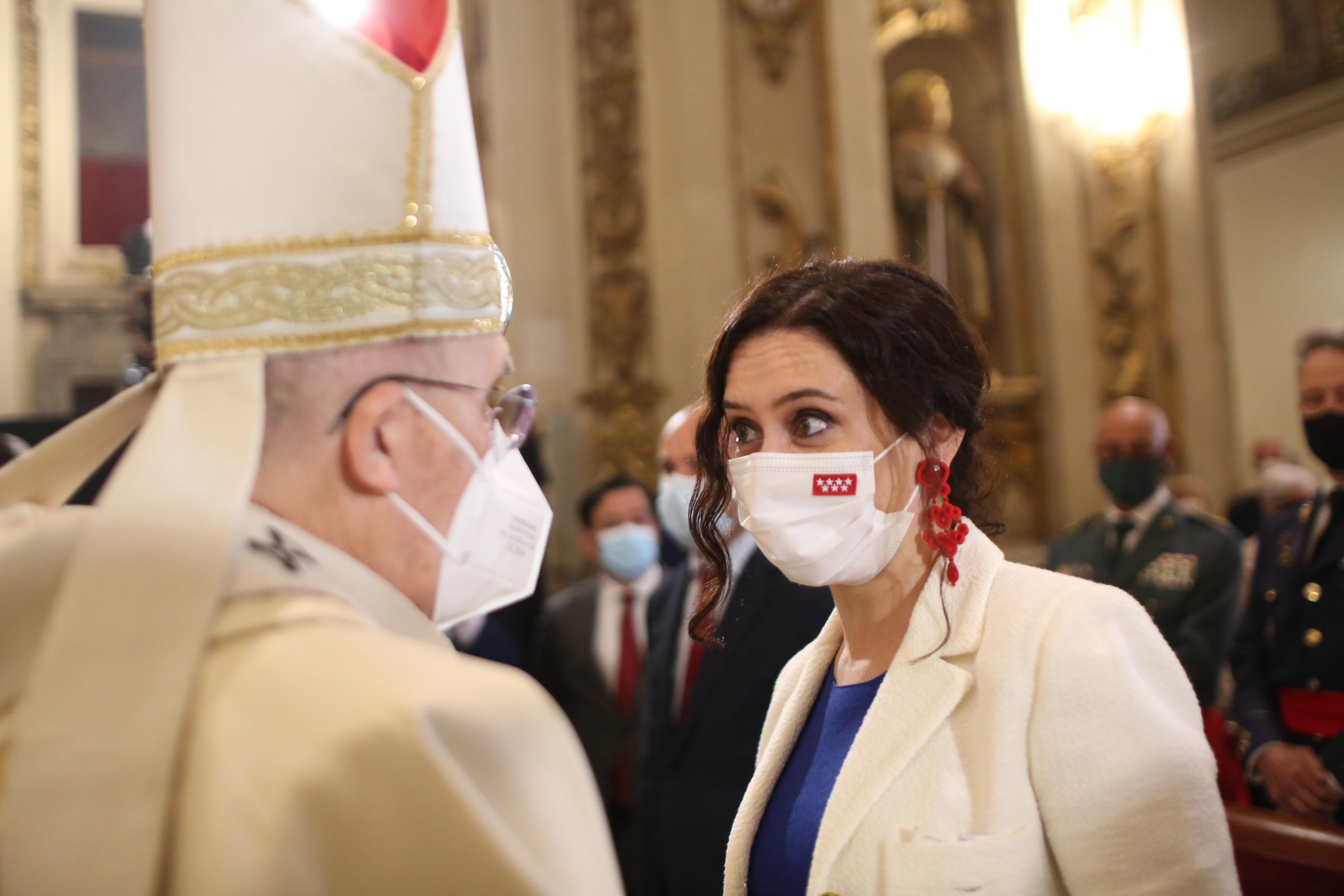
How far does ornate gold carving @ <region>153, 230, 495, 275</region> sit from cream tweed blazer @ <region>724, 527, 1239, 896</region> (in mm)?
936

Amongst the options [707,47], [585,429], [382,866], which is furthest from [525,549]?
[707,47]

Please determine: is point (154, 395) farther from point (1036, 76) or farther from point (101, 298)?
point (1036, 76)

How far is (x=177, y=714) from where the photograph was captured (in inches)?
29.0

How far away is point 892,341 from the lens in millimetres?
1575

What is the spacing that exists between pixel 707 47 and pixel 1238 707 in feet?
14.6

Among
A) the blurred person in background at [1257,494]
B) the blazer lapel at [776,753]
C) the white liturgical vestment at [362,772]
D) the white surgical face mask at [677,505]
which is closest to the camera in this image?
→ the white liturgical vestment at [362,772]

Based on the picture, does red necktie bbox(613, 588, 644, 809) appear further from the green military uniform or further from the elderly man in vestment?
the elderly man in vestment

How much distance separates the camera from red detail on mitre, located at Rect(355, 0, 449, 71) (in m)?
1.01

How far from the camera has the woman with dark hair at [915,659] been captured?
4.09 feet

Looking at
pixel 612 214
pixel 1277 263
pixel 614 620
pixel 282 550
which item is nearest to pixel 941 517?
pixel 282 550

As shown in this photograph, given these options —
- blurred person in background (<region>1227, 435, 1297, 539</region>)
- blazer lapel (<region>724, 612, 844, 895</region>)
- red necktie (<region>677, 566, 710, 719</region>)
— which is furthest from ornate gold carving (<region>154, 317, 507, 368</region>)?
blurred person in background (<region>1227, 435, 1297, 539</region>)

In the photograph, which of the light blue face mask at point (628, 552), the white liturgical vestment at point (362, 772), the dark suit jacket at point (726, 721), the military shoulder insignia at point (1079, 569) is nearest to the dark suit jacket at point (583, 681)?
the light blue face mask at point (628, 552)

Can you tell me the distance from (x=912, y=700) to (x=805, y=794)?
0.24m

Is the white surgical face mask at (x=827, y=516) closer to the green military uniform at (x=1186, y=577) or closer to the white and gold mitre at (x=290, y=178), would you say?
the white and gold mitre at (x=290, y=178)
